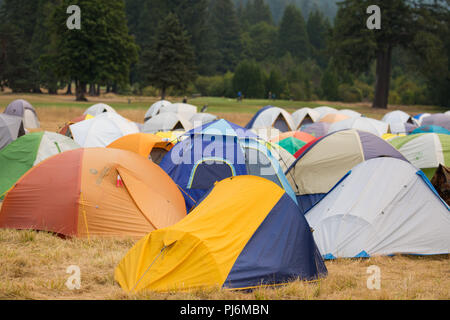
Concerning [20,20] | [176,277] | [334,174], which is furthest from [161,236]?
[20,20]

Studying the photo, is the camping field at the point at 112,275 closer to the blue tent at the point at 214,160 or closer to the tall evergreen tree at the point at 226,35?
the blue tent at the point at 214,160

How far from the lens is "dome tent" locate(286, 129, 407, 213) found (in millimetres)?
9234

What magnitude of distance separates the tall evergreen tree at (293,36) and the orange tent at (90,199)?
77.1 meters

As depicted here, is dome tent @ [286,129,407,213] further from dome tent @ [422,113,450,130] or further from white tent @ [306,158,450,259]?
dome tent @ [422,113,450,130]

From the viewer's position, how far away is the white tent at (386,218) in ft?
21.6

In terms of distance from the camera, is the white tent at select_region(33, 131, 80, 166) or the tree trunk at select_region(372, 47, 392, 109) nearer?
the white tent at select_region(33, 131, 80, 166)

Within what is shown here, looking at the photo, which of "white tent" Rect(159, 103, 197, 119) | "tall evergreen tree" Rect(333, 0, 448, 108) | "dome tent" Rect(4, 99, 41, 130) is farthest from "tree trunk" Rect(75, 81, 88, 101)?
"tall evergreen tree" Rect(333, 0, 448, 108)

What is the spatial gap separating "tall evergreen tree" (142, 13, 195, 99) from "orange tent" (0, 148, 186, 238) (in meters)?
36.6

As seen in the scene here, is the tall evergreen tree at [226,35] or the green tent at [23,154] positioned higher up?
the tall evergreen tree at [226,35]

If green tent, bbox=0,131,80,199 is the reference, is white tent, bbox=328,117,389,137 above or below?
above

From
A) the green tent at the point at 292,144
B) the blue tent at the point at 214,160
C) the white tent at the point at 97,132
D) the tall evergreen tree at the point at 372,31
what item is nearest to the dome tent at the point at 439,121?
the green tent at the point at 292,144

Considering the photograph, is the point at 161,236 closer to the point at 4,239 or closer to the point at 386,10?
the point at 4,239

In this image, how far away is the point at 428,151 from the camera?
10.7 meters

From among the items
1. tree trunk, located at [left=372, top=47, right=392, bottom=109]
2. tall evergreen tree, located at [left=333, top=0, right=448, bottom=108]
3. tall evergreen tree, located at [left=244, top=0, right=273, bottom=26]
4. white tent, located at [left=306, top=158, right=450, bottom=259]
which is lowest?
white tent, located at [left=306, top=158, right=450, bottom=259]
